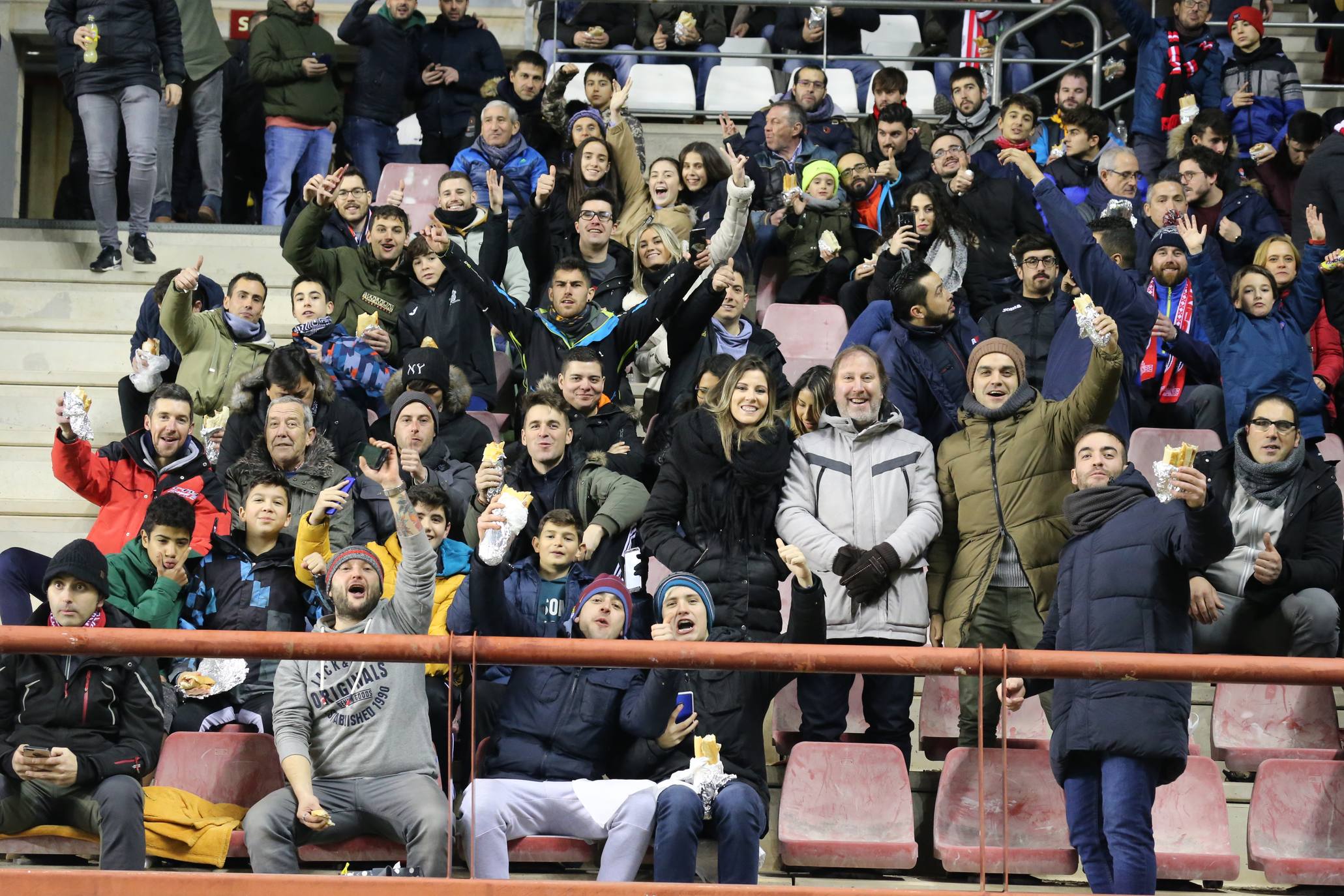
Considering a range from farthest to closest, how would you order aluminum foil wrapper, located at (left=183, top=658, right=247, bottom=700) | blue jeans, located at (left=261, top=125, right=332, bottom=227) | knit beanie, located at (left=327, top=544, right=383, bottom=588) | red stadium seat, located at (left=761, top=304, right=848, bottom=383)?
blue jeans, located at (left=261, top=125, right=332, bottom=227) < red stadium seat, located at (left=761, top=304, right=848, bottom=383) < aluminum foil wrapper, located at (left=183, top=658, right=247, bottom=700) < knit beanie, located at (left=327, top=544, right=383, bottom=588)

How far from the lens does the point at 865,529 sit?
6777 millimetres

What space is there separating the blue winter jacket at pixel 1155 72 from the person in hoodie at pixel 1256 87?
0.32 ft

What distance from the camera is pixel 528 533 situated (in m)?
6.95

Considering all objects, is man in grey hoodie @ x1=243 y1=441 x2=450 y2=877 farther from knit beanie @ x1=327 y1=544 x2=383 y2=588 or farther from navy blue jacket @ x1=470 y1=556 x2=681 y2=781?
navy blue jacket @ x1=470 y1=556 x2=681 y2=781

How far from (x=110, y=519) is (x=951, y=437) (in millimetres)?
3597

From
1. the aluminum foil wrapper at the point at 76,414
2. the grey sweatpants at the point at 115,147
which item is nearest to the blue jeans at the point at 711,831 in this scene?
the aluminum foil wrapper at the point at 76,414

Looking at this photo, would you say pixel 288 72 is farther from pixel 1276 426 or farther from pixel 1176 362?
pixel 1276 426

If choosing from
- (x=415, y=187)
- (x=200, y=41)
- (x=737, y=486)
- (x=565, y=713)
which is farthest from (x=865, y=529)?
(x=200, y=41)

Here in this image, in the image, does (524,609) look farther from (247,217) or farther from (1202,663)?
(247,217)

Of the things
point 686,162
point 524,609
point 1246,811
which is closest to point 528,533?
point 524,609

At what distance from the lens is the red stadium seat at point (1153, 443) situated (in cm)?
839

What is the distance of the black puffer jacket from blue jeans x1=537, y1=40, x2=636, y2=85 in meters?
2.74

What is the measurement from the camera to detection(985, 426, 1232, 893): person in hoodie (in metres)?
5.31

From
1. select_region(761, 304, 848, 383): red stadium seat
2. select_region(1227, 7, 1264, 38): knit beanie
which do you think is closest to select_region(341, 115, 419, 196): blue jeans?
select_region(761, 304, 848, 383): red stadium seat
